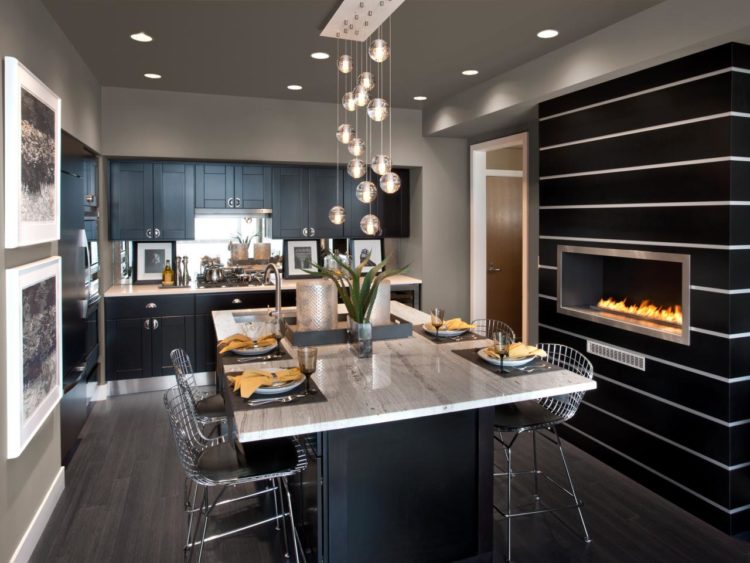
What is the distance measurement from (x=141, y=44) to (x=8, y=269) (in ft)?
6.92

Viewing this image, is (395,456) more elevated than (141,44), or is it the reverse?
(141,44)

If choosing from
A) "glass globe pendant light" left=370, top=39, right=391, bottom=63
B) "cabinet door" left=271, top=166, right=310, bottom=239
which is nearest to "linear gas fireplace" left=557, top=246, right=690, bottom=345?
"glass globe pendant light" left=370, top=39, right=391, bottom=63

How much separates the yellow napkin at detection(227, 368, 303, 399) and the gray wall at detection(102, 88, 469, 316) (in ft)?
11.3

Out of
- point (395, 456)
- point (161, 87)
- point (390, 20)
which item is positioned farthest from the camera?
point (161, 87)

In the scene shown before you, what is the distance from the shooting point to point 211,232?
18.8ft

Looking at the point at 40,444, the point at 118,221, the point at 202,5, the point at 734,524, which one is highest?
the point at 202,5

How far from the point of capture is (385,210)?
6098mm

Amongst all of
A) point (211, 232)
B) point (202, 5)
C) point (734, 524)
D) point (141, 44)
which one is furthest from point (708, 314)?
point (211, 232)

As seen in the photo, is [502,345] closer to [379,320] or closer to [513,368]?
[513,368]

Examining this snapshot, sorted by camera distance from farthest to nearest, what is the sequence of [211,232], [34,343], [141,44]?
[211,232]
[141,44]
[34,343]

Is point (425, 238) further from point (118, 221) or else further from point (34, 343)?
point (34, 343)

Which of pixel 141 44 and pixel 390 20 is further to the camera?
pixel 141 44

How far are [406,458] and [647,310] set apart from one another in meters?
2.10

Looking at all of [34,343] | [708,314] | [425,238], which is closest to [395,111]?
[425,238]
